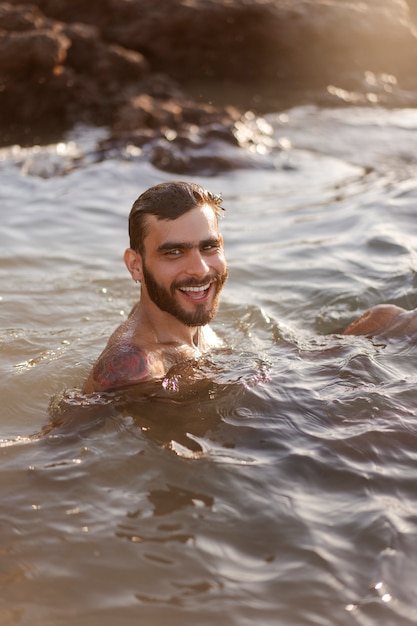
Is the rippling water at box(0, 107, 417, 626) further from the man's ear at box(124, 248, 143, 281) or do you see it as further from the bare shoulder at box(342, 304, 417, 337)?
the man's ear at box(124, 248, 143, 281)

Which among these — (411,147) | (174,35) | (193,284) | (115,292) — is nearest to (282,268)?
(115,292)

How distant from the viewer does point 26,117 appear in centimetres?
1446

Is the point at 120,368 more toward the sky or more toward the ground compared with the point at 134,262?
more toward the ground

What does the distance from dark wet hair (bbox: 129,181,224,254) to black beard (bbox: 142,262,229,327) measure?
0.68 ft

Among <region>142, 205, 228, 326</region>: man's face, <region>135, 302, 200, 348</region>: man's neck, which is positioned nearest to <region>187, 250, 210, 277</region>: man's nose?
<region>142, 205, 228, 326</region>: man's face

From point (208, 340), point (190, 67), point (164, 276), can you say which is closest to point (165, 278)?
point (164, 276)

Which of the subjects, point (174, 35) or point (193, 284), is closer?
point (193, 284)

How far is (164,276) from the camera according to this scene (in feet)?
16.8

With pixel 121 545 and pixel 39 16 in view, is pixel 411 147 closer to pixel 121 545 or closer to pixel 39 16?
pixel 39 16

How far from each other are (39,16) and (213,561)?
14080 millimetres

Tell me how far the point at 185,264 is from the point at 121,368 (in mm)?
707

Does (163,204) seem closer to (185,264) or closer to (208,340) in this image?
(185,264)

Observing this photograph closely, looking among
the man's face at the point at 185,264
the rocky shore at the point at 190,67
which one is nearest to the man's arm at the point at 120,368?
the man's face at the point at 185,264

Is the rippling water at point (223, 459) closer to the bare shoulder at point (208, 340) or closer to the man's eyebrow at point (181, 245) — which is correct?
the bare shoulder at point (208, 340)
